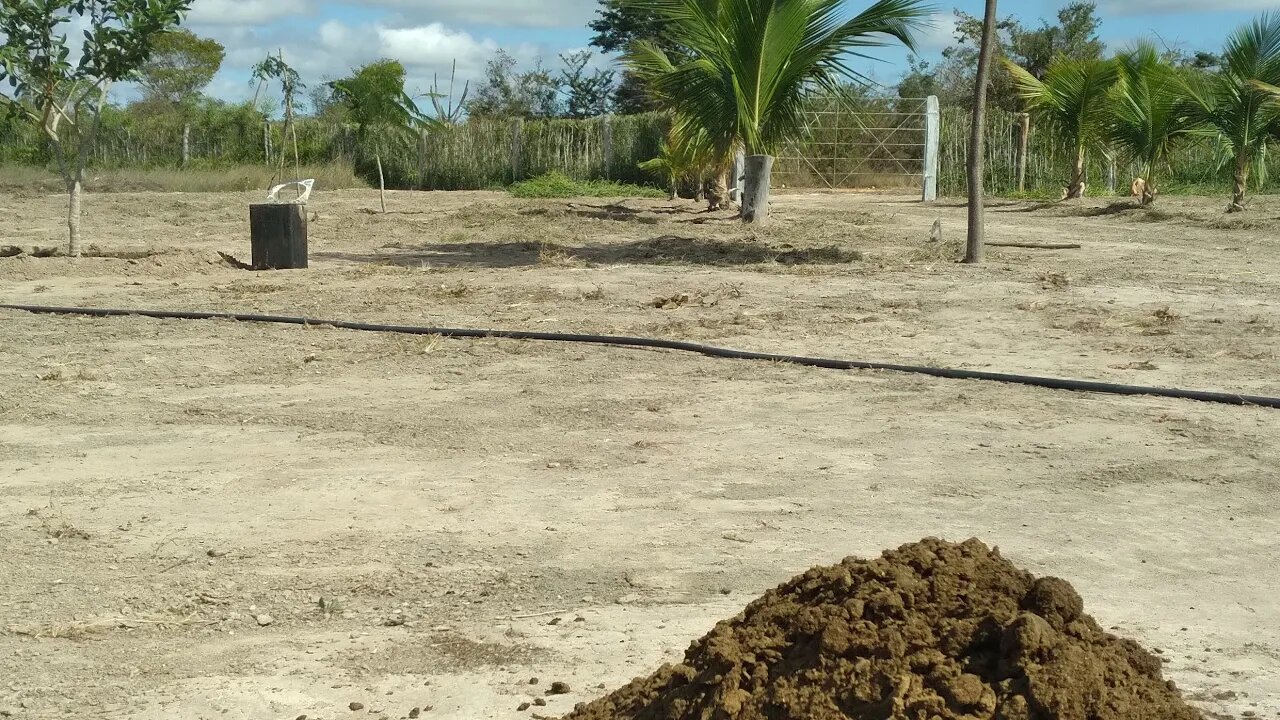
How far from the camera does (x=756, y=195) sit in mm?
16734

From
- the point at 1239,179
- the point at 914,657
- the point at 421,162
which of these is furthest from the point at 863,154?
the point at 914,657

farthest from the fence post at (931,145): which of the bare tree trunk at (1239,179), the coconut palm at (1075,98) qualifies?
the bare tree trunk at (1239,179)

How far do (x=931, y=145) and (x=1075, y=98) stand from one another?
5151 mm

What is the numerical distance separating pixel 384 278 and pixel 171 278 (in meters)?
2.02

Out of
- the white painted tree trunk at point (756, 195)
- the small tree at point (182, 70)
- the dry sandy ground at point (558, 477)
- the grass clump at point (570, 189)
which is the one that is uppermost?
the small tree at point (182, 70)

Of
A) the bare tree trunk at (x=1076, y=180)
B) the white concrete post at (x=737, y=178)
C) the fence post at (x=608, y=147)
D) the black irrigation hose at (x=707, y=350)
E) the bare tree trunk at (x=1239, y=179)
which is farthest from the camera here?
the fence post at (x=608, y=147)

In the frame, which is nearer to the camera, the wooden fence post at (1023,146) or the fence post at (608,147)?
the wooden fence post at (1023,146)

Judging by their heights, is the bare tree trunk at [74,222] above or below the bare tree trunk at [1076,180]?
below

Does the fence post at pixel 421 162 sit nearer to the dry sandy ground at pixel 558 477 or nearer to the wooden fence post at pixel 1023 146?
the wooden fence post at pixel 1023 146

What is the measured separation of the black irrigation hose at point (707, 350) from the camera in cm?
676

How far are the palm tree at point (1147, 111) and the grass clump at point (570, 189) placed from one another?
9.06m

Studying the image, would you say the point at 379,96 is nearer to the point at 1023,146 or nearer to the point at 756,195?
the point at 756,195

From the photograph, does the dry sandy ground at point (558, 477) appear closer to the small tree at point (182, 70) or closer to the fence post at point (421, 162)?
the fence post at point (421, 162)

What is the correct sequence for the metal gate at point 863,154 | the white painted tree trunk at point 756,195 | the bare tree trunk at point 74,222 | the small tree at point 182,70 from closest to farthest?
the bare tree trunk at point 74,222
the white painted tree trunk at point 756,195
the metal gate at point 863,154
the small tree at point 182,70
